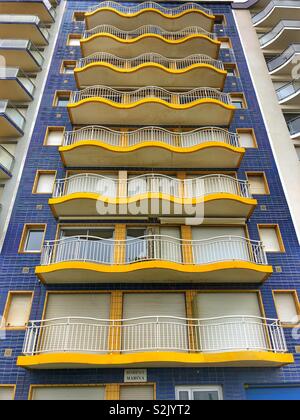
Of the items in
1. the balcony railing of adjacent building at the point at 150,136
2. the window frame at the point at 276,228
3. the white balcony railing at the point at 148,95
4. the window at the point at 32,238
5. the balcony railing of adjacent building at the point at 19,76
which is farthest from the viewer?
the white balcony railing at the point at 148,95

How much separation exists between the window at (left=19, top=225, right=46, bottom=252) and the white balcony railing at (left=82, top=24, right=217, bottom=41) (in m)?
12.8

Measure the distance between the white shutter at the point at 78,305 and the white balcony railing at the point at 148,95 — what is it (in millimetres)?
10004

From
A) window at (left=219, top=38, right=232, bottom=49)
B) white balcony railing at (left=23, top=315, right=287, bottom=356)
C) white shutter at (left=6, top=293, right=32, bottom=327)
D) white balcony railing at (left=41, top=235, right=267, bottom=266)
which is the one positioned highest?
window at (left=219, top=38, right=232, bottom=49)

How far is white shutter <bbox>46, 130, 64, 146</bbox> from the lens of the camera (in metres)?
16.3

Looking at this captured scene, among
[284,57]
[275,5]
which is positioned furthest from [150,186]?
[275,5]

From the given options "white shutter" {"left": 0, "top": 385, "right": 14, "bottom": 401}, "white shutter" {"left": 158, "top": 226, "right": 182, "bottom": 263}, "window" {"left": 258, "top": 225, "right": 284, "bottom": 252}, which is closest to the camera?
"white shutter" {"left": 0, "top": 385, "right": 14, "bottom": 401}

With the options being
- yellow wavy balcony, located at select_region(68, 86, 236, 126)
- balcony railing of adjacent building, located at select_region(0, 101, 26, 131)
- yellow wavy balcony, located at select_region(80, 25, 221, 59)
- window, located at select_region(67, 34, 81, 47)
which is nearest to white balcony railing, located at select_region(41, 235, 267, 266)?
yellow wavy balcony, located at select_region(68, 86, 236, 126)

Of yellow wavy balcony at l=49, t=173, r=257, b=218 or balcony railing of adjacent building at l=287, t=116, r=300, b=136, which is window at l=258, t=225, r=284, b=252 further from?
balcony railing of adjacent building at l=287, t=116, r=300, b=136

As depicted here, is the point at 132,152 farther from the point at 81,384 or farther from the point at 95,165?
the point at 81,384

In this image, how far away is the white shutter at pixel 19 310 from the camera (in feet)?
38.9

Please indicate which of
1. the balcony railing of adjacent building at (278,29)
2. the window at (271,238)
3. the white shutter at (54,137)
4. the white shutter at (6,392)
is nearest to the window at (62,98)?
the white shutter at (54,137)

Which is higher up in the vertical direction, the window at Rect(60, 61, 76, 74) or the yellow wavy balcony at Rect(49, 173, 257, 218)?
the window at Rect(60, 61, 76, 74)

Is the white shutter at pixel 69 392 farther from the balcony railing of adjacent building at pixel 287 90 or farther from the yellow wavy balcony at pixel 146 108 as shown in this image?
the balcony railing of adjacent building at pixel 287 90

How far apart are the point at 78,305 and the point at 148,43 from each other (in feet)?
49.3
